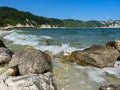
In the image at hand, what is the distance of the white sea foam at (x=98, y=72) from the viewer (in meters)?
9.14

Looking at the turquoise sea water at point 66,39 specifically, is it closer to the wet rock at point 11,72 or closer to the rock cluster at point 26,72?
the rock cluster at point 26,72

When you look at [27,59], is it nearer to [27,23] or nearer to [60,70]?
[60,70]

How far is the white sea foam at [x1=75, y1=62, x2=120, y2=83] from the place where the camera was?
9.14 metres

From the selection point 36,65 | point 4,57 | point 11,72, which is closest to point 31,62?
point 36,65

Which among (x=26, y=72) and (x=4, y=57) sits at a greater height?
(x=4, y=57)

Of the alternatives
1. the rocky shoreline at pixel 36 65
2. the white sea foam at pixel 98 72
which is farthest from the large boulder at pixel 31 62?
the white sea foam at pixel 98 72

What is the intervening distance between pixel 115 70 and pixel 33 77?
4045mm

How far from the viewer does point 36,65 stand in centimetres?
859

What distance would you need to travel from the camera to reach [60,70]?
393 inches

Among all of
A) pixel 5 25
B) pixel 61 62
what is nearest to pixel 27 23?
pixel 5 25

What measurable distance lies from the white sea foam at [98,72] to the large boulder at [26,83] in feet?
6.54

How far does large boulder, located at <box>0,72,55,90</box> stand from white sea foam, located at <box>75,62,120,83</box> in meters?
1.99

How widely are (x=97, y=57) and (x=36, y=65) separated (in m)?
3.35

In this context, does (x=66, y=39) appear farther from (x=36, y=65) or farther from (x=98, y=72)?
(x=36, y=65)
